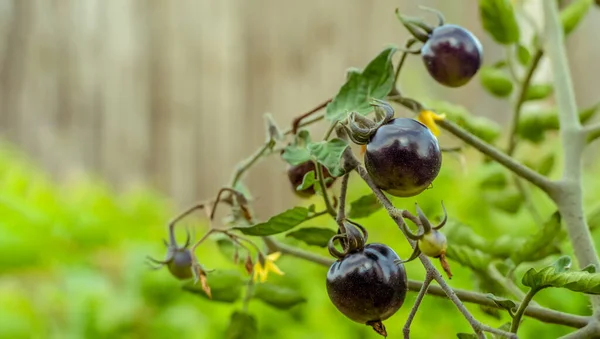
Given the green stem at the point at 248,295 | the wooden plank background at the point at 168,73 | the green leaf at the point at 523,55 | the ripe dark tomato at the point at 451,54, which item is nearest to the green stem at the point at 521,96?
the green leaf at the point at 523,55

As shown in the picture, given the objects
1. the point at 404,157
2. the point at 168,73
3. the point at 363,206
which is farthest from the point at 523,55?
the point at 168,73

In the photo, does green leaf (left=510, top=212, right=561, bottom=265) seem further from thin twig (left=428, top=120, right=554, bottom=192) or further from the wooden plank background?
the wooden plank background

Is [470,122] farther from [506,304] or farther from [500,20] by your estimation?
[506,304]

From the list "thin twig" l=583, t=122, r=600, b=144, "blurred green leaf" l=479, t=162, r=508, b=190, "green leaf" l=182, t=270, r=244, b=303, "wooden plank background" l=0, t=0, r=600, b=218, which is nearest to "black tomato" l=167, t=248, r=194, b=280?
"green leaf" l=182, t=270, r=244, b=303

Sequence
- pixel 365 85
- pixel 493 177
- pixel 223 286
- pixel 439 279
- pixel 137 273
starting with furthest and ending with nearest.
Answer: pixel 137 273 → pixel 493 177 → pixel 223 286 → pixel 365 85 → pixel 439 279

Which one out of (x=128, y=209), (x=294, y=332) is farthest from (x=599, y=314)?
(x=128, y=209)

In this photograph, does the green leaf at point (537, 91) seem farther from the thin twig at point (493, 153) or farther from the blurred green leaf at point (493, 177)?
the thin twig at point (493, 153)

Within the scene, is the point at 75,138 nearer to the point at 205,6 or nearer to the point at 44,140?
the point at 44,140
